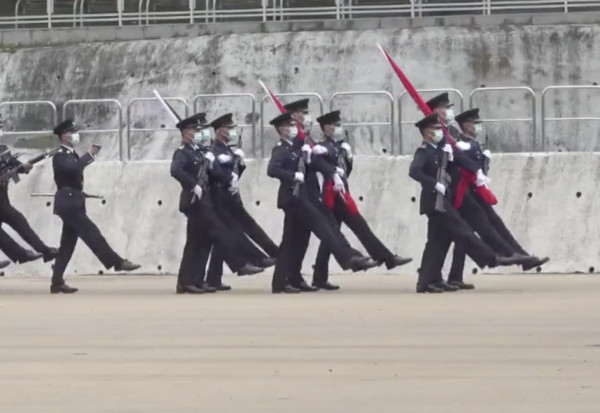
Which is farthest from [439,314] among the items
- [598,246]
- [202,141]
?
[598,246]

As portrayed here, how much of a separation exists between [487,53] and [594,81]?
1.75m

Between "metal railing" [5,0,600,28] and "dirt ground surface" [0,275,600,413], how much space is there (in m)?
14.0

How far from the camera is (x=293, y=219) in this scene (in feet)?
79.4

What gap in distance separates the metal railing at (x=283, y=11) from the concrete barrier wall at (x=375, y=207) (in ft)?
30.9

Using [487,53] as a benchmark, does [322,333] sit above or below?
below

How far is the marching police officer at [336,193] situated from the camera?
24328 millimetres

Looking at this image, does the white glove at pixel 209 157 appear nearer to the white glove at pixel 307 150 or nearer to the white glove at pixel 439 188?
the white glove at pixel 307 150

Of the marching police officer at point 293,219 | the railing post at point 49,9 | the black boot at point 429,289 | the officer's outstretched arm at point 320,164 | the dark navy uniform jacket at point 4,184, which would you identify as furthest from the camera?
the railing post at point 49,9

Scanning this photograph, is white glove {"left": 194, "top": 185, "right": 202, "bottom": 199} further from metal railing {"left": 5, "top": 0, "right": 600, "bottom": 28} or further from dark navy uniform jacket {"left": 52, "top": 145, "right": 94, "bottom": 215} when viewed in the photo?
metal railing {"left": 5, "top": 0, "right": 600, "bottom": 28}

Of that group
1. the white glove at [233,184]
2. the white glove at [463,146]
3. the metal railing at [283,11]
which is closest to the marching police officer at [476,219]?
the white glove at [463,146]

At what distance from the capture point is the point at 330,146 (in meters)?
24.6

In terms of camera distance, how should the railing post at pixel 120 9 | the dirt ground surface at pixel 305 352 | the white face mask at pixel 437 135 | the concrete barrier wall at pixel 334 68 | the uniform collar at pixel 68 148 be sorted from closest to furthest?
the dirt ground surface at pixel 305 352
the white face mask at pixel 437 135
the uniform collar at pixel 68 148
the concrete barrier wall at pixel 334 68
the railing post at pixel 120 9

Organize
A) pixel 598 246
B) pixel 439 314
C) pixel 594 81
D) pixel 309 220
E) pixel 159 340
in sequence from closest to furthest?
pixel 159 340 < pixel 439 314 < pixel 309 220 < pixel 598 246 < pixel 594 81

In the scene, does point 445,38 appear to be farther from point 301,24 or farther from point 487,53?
point 301,24
